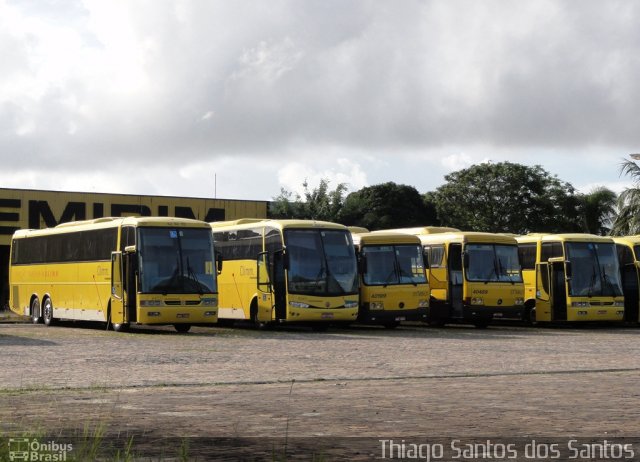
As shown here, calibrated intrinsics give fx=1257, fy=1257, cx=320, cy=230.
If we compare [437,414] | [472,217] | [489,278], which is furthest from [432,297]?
[472,217]

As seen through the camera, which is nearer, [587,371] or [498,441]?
[498,441]

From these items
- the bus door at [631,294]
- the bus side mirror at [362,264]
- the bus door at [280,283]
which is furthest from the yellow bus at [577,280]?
the bus door at [280,283]

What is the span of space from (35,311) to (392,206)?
183 ft

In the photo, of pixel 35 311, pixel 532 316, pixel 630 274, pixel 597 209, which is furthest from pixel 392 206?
pixel 35 311

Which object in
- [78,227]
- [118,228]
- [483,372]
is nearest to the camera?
[483,372]

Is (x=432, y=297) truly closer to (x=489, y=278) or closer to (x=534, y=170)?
(x=489, y=278)

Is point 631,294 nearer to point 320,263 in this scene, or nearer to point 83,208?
point 320,263

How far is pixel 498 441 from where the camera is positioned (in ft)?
33.5

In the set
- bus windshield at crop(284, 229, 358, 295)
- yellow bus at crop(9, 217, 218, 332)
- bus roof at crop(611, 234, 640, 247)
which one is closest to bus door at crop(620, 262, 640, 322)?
bus roof at crop(611, 234, 640, 247)

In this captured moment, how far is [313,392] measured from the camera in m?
14.9

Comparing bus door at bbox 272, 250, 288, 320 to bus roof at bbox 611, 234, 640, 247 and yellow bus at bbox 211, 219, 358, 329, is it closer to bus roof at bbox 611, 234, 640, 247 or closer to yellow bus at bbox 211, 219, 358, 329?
yellow bus at bbox 211, 219, 358, 329

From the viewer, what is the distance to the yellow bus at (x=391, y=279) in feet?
111

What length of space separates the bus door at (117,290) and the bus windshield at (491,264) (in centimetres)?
1011

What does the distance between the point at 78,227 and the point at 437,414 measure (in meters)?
24.0
